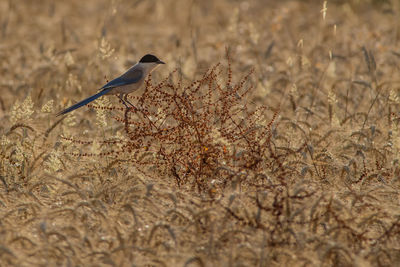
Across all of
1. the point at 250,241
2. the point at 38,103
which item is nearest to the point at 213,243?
the point at 250,241

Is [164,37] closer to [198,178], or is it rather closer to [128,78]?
[128,78]

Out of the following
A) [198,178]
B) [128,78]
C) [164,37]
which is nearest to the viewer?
[198,178]

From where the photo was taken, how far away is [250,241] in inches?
143

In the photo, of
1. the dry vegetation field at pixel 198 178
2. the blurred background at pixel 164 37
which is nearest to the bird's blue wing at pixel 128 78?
the dry vegetation field at pixel 198 178

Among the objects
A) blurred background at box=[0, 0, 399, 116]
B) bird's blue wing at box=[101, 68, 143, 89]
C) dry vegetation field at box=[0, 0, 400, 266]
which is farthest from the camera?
blurred background at box=[0, 0, 399, 116]

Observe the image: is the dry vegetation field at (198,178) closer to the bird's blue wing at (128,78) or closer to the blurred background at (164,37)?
the blurred background at (164,37)

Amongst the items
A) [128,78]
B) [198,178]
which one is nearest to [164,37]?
[128,78]

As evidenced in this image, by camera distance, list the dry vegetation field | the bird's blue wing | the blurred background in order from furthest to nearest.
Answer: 1. the blurred background
2. the bird's blue wing
3. the dry vegetation field

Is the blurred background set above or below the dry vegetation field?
above

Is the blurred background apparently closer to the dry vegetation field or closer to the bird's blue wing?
the dry vegetation field

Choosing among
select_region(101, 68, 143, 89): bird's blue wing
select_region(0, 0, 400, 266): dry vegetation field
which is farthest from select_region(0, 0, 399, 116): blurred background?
select_region(101, 68, 143, 89): bird's blue wing

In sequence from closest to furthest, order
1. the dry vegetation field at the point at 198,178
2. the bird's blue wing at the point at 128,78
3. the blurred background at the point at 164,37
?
the dry vegetation field at the point at 198,178 → the bird's blue wing at the point at 128,78 → the blurred background at the point at 164,37

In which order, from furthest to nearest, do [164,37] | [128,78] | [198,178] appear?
[164,37], [128,78], [198,178]

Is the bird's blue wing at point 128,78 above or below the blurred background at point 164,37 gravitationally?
below
